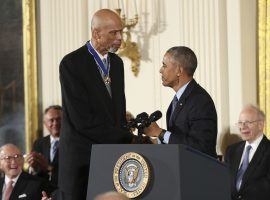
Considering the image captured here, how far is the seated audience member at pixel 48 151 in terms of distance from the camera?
7410 millimetres

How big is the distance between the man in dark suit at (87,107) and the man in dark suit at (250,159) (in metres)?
1.91

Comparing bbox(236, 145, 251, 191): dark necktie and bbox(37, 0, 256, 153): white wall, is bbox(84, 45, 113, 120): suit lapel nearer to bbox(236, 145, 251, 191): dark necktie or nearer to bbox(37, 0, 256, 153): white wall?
bbox(236, 145, 251, 191): dark necktie

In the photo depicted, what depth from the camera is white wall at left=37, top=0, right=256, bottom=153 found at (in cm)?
694

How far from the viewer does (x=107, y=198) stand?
8.09ft

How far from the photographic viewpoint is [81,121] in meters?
4.18

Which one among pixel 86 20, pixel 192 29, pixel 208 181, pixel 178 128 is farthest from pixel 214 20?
pixel 208 181

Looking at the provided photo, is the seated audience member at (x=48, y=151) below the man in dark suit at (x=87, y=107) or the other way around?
below

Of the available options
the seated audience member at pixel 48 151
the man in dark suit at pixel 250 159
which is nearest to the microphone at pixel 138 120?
the man in dark suit at pixel 250 159

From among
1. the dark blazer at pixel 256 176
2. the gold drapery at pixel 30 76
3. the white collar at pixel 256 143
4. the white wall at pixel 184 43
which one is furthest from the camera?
the gold drapery at pixel 30 76

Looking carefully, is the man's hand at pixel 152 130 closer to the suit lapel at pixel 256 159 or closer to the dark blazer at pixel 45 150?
the suit lapel at pixel 256 159

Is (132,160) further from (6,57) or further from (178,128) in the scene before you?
(6,57)

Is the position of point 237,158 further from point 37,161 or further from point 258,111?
point 37,161

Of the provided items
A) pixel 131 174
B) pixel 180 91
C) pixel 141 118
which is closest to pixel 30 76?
pixel 180 91

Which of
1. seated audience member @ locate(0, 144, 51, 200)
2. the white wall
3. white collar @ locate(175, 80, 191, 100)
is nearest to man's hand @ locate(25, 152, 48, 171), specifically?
seated audience member @ locate(0, 144, 51, 200)
